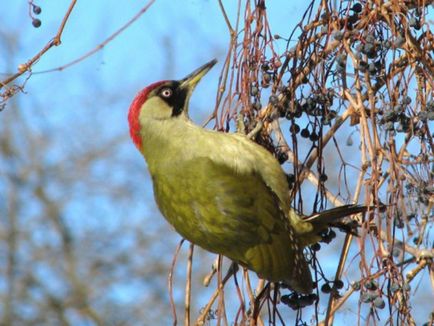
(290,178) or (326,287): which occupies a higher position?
(290,178)

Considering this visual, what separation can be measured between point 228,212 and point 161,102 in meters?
0.70

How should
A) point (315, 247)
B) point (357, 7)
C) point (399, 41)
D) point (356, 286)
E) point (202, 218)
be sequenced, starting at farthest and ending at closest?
1. point (202, 218)
2. point (315, 247)
3. point (357, 7)
4. point (399, 41)
5. point (356, 286)

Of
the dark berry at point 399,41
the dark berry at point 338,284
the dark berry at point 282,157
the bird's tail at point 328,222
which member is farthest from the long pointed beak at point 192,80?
the dark berry at point 338,284

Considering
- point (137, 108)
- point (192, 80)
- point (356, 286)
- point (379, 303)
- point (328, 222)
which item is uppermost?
point (192, 80)

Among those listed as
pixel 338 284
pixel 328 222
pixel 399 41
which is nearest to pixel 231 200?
pixel 328 222

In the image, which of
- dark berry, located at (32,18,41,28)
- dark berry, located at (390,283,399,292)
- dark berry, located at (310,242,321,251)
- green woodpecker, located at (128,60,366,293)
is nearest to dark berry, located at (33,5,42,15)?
dark berry, located at (32,18,41,28)

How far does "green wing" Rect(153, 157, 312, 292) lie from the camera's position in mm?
4184

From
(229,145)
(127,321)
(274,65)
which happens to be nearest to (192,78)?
(229,145)

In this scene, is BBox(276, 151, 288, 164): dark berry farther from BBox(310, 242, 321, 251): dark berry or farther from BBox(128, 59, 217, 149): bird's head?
BBox(128, 59, 217, 149): bird's head

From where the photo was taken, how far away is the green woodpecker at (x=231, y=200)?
13.6 ft

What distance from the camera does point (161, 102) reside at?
4605mm

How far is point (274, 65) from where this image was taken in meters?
3.81

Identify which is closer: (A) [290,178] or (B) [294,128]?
(B) [294,128]

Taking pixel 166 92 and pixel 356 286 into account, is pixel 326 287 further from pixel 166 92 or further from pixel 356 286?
pixel 166 92
